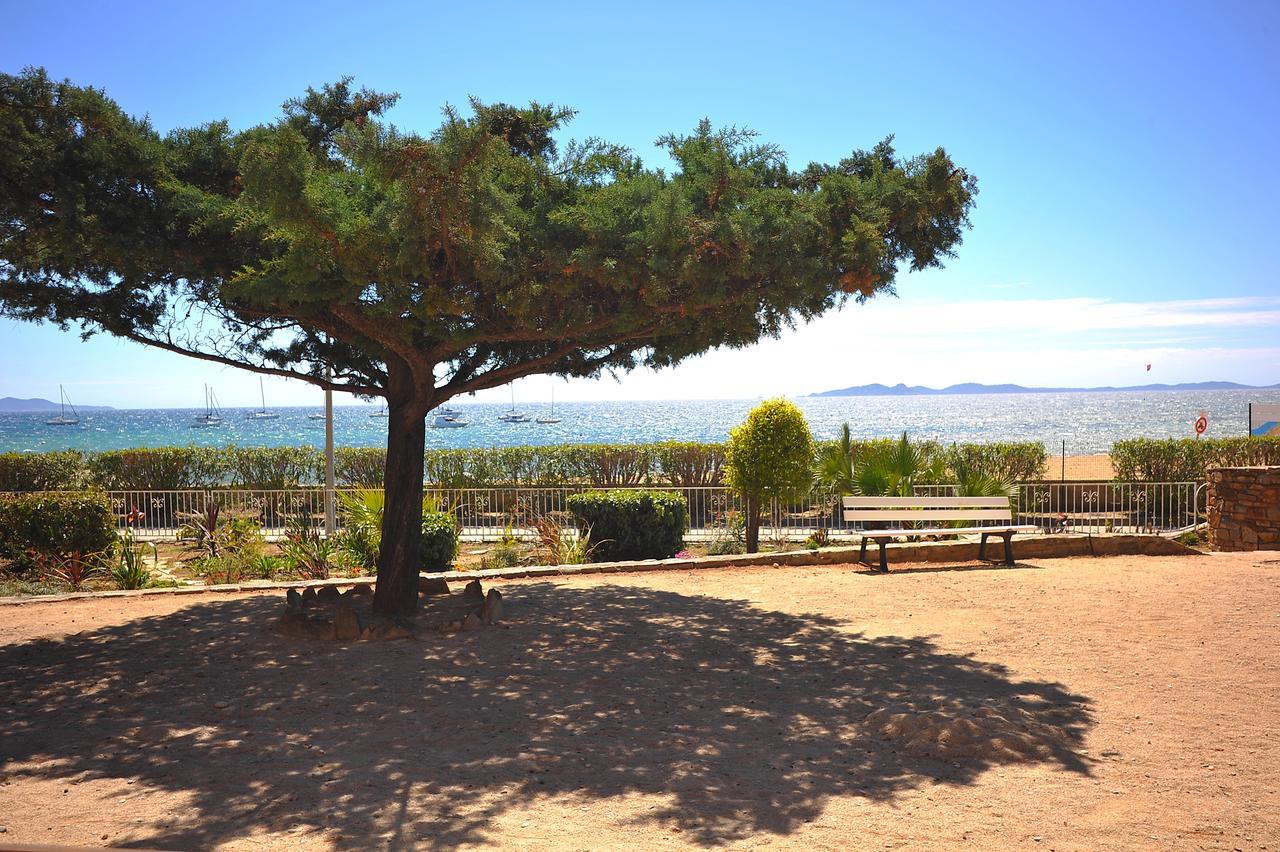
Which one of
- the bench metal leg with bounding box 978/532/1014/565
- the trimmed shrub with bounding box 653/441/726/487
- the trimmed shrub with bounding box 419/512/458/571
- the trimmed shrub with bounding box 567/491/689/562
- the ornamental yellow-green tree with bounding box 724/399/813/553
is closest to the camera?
the bench metal leg with bounding box 978/532/1014/565

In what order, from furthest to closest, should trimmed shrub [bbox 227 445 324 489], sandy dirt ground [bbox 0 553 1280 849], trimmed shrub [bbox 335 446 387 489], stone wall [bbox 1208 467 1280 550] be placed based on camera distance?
1. trimmed shrub [bbox 227 445 324 489]
2. trimmed shrub [bbox 335 446 387 489]
3. stone wall [bbox 1208 467 1280 550]
4. sandy dirt ground [bbox 0 553 1280 849]

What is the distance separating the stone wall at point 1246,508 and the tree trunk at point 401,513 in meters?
10.6

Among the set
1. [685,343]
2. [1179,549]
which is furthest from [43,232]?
[1179,549]

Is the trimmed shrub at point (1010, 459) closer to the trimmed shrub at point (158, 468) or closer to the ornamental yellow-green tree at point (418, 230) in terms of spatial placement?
the ornamental yellow-green tree at point (418, 230)

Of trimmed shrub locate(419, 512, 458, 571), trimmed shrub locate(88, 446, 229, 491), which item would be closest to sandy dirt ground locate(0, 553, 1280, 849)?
trimmed shrub locate(419, 512, 458, 571)

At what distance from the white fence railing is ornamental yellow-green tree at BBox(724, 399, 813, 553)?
5.65 feet

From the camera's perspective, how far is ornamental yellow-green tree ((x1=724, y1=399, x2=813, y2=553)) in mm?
12320

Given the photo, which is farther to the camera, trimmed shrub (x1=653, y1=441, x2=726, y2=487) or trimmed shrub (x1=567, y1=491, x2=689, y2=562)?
trimmed shrub (x1=653, y1=441, x2=726, y2=487)

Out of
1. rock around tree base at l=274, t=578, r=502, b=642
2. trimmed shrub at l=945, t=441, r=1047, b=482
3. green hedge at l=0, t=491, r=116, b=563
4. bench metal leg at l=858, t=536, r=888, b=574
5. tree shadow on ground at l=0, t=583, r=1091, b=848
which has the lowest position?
tree shadow on ground at l=0, t=583, r=1091, b=848

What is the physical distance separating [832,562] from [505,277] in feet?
22.6

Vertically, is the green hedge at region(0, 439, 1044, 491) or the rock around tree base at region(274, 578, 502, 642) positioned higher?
the green hedge at region(0, 439, 1044, 491)

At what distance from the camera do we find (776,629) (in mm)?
8250

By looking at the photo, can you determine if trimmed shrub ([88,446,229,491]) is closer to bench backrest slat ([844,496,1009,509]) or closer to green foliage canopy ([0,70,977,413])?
green foliage canopy ([0,70,977,413])

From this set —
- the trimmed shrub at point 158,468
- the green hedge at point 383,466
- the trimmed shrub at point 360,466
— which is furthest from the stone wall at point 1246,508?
the trimmed shrub at point 158,468
